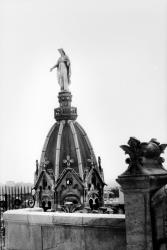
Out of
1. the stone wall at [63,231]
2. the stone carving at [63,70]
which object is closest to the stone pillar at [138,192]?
the stone wall at [63,231]

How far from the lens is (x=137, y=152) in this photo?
5973mm

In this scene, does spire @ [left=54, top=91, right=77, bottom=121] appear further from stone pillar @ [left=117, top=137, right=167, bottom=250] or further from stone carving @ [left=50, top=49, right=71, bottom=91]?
stone pillar @ [left=117, top=137, right=167, bottom=250]

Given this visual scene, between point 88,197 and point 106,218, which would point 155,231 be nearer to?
point 106,218

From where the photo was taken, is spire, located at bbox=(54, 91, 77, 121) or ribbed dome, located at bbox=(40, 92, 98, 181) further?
spire, located at bbox=(54, 91, 77, 121)

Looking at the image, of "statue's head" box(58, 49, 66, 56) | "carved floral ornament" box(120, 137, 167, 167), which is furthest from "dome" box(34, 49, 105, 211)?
"carved floral ornament" box(120, 137, 167, 167)

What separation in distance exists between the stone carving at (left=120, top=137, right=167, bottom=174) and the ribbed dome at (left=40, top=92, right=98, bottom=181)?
2759 centimetres

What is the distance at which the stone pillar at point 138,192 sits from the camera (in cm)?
580

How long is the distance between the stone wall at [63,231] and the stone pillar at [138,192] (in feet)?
1.50

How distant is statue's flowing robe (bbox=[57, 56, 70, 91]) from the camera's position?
109 ft

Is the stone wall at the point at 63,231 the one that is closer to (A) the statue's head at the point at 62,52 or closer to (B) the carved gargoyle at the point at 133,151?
(B) the carved gargoyle at the point at 133,151

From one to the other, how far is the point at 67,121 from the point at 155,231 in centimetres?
2942

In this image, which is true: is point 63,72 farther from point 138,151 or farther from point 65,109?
point 138,151

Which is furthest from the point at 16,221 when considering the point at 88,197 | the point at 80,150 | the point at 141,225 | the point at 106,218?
the point at 80,150

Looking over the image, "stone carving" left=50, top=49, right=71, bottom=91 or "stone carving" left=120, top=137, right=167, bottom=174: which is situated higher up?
"stone carving" left=50, top=49, right=71, bottom=91
